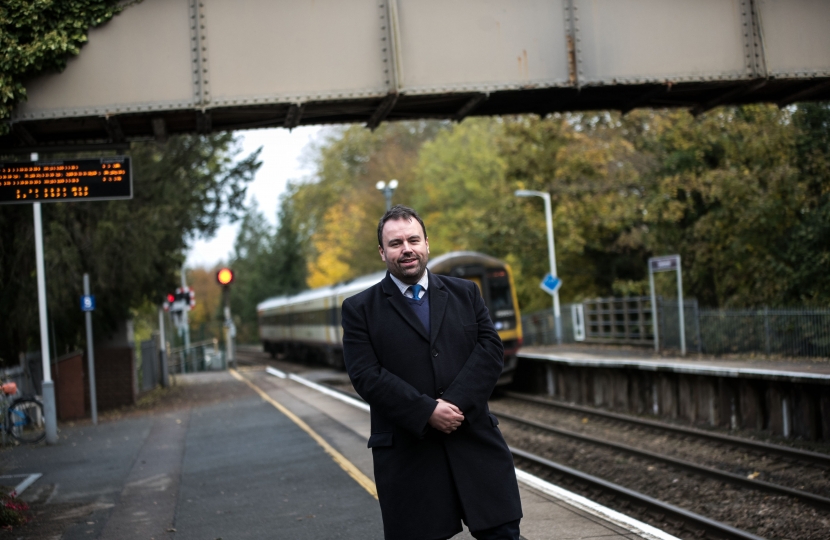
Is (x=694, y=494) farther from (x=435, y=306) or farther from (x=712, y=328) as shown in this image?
(x=712, y=328)

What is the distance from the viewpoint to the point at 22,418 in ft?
49.6

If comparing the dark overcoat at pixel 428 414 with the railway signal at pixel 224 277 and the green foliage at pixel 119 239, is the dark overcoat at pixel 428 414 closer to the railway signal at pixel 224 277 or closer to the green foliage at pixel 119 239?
the green foliage at pixel 119 239

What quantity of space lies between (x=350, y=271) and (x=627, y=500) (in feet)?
133

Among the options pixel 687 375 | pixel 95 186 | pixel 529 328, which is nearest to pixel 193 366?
pixel 529 328

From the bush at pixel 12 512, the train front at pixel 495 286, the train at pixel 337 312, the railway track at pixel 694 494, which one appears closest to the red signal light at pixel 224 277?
the train at pixel 337 312

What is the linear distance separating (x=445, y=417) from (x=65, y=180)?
6790 mm

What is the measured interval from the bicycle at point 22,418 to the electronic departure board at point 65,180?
15.1ft

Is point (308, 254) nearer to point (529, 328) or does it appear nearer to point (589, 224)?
point (529, 328)

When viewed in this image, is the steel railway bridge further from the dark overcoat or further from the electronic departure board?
the dark overcoat

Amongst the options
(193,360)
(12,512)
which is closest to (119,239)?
(12,512)

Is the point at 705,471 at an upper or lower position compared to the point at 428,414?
lower

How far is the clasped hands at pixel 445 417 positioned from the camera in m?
3.81

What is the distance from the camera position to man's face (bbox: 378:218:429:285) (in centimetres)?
401

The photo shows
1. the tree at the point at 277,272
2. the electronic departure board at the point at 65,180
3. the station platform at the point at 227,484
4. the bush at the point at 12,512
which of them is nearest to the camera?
the station platform at the point at 227,484
